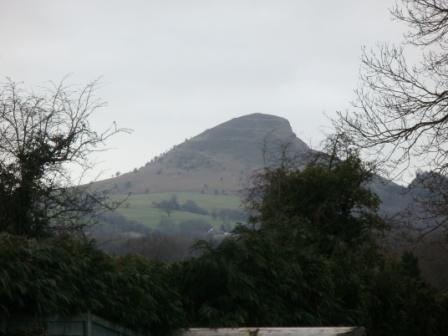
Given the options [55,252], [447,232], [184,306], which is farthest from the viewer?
[447,232]

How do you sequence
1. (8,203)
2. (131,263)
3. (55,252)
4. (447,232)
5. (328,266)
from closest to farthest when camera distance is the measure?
(55,252)
(131,263)
(8,203)
(447,232)
(328,266)

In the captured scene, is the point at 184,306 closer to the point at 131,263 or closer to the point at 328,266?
the point at 131,263

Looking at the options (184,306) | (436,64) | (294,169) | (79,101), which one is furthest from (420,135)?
(294,169)

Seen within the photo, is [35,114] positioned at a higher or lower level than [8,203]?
higher

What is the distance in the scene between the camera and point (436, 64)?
13453mm

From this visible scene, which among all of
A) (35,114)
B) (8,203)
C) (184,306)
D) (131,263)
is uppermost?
(35,114)

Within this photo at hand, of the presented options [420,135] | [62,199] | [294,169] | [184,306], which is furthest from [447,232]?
[294,169]

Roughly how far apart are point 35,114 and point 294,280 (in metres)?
5.37

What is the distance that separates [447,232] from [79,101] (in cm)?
698

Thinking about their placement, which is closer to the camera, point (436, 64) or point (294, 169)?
point (436, 64)

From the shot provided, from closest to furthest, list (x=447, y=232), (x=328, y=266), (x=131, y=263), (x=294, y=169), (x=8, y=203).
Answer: (x=131, y=263) → (x=8, y=203) → (x=447, y=232) → (x=328, y=266) → (x=294, y=169)

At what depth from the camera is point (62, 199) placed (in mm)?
13945

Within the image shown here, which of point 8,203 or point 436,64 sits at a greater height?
point 436,64

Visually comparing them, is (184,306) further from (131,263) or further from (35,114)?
(35,114)
